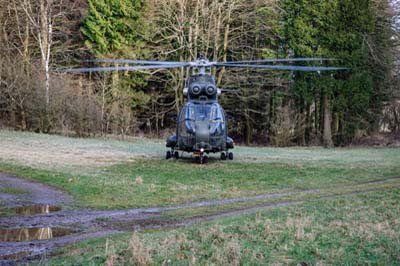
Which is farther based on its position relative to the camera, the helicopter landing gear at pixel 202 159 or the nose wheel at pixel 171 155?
the nose wheel at pixel 171 155

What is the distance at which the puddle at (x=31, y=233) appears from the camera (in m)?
8.32

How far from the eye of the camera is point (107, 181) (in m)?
15.4

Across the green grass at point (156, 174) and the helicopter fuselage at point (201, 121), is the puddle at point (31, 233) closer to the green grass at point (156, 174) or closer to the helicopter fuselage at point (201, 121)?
the green grass at point (156, 174)

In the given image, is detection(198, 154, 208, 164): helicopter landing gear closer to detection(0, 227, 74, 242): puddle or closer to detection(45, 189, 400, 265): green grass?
detection(45, 189, 400, 265): green grass

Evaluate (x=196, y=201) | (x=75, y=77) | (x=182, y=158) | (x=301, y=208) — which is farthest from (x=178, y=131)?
(x=75, y=77)

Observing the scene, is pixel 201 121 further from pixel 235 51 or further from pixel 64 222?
pixel 235 51

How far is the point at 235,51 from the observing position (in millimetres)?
44281

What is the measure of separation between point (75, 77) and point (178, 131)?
20.6 meters

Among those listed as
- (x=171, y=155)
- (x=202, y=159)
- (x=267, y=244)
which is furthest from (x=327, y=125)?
(x=267, y=244)

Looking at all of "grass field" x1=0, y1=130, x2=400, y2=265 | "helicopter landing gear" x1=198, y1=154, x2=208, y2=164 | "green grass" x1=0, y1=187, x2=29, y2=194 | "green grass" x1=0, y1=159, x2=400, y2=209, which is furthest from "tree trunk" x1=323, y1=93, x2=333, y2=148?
"green grass" x1=0, y1=187, x2=29, y2=194

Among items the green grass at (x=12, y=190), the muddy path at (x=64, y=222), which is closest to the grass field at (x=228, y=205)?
the muddy path at (x=64, y=222)

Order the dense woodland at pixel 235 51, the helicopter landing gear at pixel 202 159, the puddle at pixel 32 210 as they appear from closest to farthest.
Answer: the puddle at pixel 32 210 → the helicopter landing gear at pixel 202 159 → the dense woodland at pixel 235 51

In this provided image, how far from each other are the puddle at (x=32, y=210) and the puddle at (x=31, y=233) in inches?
67.4

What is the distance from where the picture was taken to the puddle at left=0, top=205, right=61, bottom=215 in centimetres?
1076
